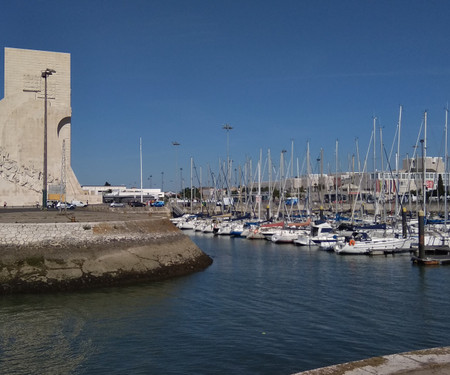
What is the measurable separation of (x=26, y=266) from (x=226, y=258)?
57.1 feet

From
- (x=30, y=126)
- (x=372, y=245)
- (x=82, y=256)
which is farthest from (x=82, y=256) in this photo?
(x=30, y=126)

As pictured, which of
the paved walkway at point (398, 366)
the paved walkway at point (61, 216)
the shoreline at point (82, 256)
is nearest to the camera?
the paved walkway at point (398, 366)

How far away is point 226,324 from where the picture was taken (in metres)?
18.3

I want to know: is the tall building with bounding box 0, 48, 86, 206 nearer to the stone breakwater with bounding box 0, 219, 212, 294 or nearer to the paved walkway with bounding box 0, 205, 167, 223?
the paved walkway with bounding box 0, 205, 167, 223

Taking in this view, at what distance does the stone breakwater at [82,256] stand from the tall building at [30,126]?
142 feet

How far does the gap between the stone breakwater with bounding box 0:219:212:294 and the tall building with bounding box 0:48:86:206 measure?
43.3m

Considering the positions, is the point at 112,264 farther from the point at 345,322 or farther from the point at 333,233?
the point at 333,233

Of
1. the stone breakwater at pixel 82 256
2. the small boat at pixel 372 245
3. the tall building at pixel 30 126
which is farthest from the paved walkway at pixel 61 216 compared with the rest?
the tall building at pixel 30 126

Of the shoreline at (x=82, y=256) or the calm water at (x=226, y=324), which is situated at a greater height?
the shoreline at (x=82, y=256)

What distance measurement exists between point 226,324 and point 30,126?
61.7 m

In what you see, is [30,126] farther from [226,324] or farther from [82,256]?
[226,324]

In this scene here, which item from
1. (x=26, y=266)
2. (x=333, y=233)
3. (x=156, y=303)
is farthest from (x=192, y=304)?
(x=333, y=233)

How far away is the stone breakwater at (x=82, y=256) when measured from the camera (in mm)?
23902

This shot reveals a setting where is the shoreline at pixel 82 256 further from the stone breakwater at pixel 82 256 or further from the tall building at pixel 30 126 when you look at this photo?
the tall building at pixel 30 126
